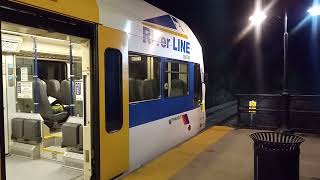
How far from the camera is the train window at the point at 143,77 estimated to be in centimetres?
539

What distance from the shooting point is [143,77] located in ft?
19.3

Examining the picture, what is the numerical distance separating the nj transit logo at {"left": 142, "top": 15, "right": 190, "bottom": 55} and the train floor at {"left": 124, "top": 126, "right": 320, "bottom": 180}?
2225 mm

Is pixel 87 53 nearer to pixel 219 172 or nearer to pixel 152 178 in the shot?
pixel 152 178

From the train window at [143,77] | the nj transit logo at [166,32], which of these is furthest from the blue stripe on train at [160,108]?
the nj transit logo at [166,32]

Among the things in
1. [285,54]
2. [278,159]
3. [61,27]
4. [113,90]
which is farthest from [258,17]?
[61,27]

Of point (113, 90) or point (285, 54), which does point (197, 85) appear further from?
point (113, 90)

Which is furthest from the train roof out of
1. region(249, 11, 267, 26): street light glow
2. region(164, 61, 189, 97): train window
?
region(249, 11, 267, 26): street light glow

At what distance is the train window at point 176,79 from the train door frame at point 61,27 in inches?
99.7

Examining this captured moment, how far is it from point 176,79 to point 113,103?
2.83m

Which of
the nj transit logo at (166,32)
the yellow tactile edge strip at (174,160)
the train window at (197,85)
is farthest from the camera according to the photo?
the train window at (197,85)

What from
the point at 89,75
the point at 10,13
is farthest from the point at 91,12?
the point at 10,13

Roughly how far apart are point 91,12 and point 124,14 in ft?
3.08

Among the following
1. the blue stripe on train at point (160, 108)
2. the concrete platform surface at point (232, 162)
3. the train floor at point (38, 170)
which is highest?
the blue stripe on train at point (160, 108)

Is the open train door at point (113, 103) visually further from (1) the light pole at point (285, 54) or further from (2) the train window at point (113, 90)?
(1) the light pole at point (285, 54)
